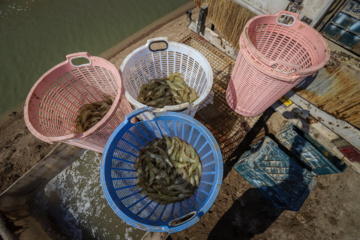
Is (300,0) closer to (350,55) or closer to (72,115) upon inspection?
(350,55)

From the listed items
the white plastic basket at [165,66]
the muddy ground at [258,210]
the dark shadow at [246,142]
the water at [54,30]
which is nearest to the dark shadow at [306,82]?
the dark shadow at [246,142]

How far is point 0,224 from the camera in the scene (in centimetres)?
285

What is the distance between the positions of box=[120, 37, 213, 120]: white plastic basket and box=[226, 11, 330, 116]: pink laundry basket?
2.21ft

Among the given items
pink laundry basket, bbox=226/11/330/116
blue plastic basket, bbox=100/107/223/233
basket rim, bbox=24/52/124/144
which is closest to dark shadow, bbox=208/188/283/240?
blue plastic basket, bbox=100/107/223/233

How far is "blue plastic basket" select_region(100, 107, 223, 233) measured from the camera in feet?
6.49

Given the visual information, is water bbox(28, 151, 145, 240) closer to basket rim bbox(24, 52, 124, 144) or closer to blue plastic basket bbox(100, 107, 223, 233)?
blue plastic basket bbox(100, 107, 223, 233)

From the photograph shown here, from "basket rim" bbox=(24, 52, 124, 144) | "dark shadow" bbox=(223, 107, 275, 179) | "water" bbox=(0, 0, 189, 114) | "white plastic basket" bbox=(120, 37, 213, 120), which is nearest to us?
"basket rim" bbox=(24, 52, 124, 144)

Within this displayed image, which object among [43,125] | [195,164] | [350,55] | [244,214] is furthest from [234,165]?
[43,125]

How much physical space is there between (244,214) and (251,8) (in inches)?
185

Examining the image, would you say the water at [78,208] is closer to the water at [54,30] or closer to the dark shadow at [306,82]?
the water at [54,30]

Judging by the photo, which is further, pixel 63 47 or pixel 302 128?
pixel 63 47

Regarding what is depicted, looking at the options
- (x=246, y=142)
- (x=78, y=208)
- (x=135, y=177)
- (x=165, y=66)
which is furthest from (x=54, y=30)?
(x=246, y=142)

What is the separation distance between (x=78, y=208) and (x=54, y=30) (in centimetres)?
709

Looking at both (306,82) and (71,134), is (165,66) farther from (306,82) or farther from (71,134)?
(306,82)
